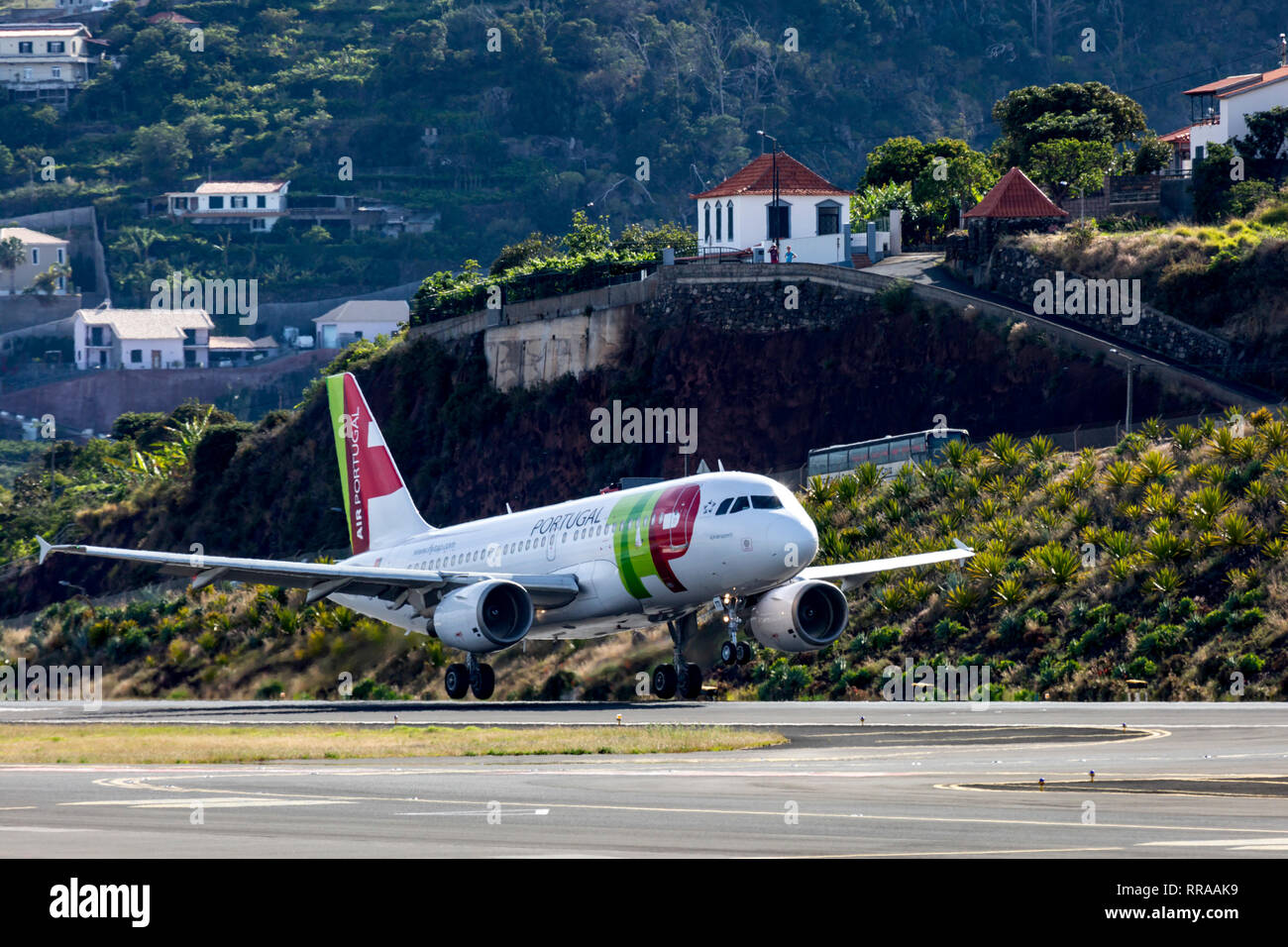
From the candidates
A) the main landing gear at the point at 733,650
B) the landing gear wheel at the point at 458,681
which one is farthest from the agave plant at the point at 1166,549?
the landing gear wheel at the point at 458,681

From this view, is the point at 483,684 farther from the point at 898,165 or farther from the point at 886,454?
the point at 898,165

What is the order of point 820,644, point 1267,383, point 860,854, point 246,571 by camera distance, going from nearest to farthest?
point 860,854
point 820,644
point 246,571
point 1267,383

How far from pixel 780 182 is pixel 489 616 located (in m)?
63.6

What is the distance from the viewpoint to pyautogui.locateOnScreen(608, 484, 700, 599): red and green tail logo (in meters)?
39.1

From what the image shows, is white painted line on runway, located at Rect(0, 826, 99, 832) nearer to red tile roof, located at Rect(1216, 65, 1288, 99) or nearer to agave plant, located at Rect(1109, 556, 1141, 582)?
agave plant, located at Rect(1109, 556, 1141, 582)

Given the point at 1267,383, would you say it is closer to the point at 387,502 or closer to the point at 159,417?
the point at 387,502

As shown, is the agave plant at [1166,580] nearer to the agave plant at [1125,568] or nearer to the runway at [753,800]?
the agave plant at [1125,568]

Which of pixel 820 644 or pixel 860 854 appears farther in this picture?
pixel 820 644

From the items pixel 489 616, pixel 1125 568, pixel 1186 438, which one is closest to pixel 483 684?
pixel 489 616

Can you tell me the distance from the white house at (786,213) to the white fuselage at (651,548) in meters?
55.0
